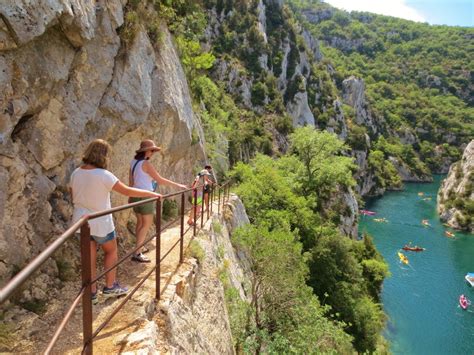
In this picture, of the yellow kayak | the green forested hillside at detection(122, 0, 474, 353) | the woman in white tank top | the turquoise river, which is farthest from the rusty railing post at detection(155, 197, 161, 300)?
the yellow kayak

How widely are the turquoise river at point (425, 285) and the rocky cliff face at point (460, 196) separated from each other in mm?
2631

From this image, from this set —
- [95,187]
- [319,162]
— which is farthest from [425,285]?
[95,187]

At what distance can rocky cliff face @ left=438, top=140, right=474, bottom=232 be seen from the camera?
6224 centimetres

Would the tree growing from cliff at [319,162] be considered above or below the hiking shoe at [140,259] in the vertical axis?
below

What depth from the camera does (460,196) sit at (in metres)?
68.8

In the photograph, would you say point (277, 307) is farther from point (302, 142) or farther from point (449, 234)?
point (449, 234)

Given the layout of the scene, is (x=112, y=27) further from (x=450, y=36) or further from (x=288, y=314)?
(x=450, y=36)

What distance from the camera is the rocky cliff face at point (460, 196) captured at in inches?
2450

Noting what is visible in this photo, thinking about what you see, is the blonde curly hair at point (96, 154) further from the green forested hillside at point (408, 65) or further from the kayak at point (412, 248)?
the green forested hillside at point (408, 65)

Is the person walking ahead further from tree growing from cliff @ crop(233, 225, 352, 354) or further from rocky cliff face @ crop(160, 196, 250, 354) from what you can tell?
tree growing from cliff @ crop(233, 225, 352, 354)

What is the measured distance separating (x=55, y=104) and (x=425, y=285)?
41388 mm

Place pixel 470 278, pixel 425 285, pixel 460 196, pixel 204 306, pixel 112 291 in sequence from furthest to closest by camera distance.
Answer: pixel 460 196
pixel 470 278
pixel 425 285
pixel 204 306
pixel 112 291

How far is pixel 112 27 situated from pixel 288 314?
10769 millimetres

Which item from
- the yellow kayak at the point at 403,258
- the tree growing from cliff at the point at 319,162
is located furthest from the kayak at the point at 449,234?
the tree growing from cliff at the point at 319,162
